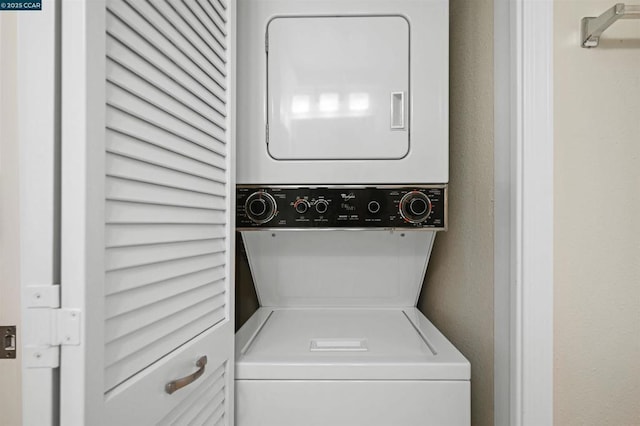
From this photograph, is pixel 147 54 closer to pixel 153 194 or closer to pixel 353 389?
pixel 153 194

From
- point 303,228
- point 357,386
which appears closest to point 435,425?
point 357,386

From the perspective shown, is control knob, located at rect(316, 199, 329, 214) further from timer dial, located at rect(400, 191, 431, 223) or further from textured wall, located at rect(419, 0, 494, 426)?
textured wall, located at rect(419, 0, 494, 426)

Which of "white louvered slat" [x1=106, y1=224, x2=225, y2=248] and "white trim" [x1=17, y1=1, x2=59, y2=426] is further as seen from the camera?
"white louvered slat" [x1=106, y1=224, x2=225, y2=248]

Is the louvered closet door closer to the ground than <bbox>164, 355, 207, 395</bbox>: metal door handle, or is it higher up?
higher up

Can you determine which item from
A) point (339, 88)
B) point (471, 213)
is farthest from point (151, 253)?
point (471, 213)

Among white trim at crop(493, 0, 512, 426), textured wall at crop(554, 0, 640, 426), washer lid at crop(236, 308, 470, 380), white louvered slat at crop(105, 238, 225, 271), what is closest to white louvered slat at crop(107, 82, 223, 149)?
white louvered slat at crop(105, 238, 225, 271)

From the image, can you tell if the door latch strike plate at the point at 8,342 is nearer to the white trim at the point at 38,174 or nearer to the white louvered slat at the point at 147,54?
the white trim at the point at 38,174

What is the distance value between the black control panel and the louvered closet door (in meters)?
0.27

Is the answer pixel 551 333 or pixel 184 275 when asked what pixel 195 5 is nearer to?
pixel 184 275

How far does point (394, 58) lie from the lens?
1.42 meters

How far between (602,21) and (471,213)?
0.70 metres

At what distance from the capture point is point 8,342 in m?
0.72

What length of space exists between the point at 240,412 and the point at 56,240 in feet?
2.74

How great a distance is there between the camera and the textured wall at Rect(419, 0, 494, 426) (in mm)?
1297
